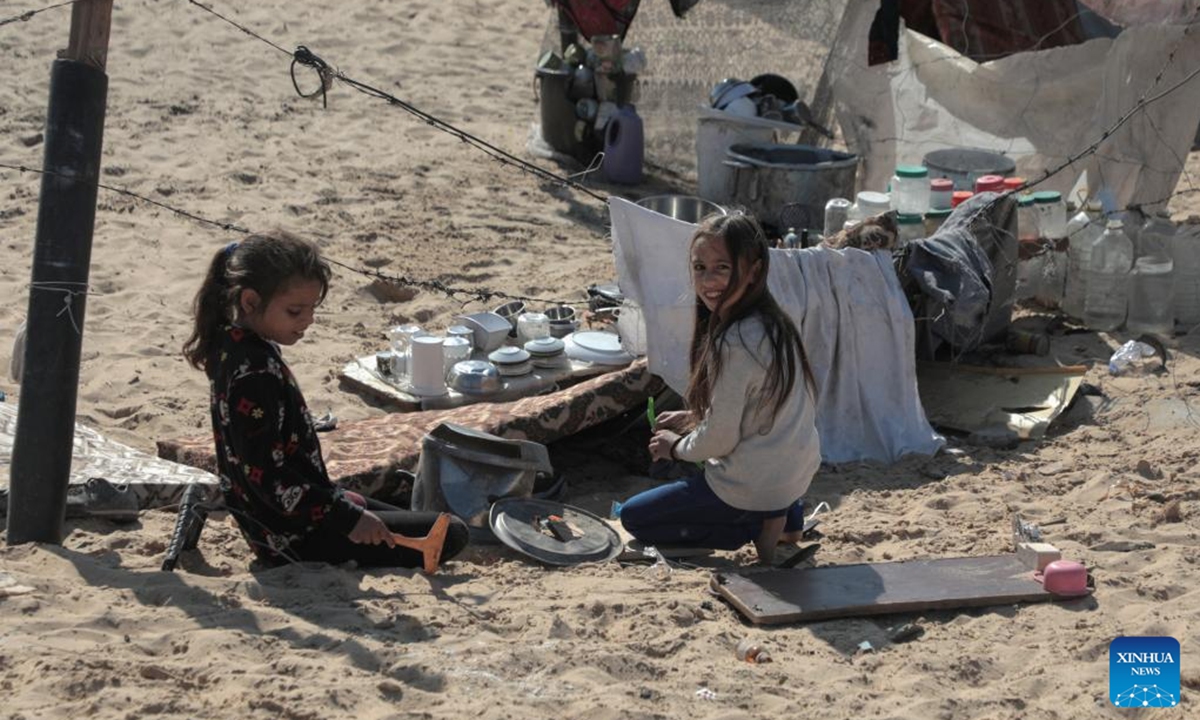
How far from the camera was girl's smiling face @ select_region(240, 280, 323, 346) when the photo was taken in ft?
13.1

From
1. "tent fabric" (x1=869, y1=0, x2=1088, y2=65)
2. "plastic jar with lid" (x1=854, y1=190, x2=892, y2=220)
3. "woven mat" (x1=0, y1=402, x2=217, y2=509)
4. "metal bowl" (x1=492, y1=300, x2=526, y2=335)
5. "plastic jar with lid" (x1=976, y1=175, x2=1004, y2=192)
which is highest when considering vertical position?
"tent fabric" (x1=869, y1=0, x2=1088, y2=65)

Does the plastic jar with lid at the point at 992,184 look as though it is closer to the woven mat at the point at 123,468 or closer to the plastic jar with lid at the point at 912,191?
the plastic jar with lid at the point at 912,191

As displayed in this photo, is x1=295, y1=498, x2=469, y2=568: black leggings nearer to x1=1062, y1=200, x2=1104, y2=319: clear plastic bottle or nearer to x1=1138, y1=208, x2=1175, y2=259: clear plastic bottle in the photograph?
x1=1062, y1=200, x2=1104, y2=319: clear plastic bottle

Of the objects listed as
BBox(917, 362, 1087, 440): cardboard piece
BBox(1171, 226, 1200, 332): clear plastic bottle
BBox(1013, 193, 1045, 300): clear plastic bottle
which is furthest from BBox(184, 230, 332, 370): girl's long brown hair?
BBox(1171, 226, 1200, 332): clear plastic bottle

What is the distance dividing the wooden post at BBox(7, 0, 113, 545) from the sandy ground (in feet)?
0.68

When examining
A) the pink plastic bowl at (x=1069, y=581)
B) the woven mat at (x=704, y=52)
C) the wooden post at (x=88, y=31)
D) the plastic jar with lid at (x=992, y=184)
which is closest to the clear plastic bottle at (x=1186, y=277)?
the plastic jar with lid at (x=992, y=184)

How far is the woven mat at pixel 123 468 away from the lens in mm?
4902

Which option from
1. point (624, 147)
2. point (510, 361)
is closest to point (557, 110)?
point (624, 147)

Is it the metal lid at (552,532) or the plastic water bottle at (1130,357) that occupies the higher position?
the plastic water bottle at (1130,357)

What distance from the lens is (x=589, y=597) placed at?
416 centimetres

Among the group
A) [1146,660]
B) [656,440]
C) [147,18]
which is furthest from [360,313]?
[147,18]

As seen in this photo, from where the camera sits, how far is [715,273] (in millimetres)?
4316

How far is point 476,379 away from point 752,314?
2.13 metres

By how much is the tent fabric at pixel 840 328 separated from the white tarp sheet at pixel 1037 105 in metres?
1.98
